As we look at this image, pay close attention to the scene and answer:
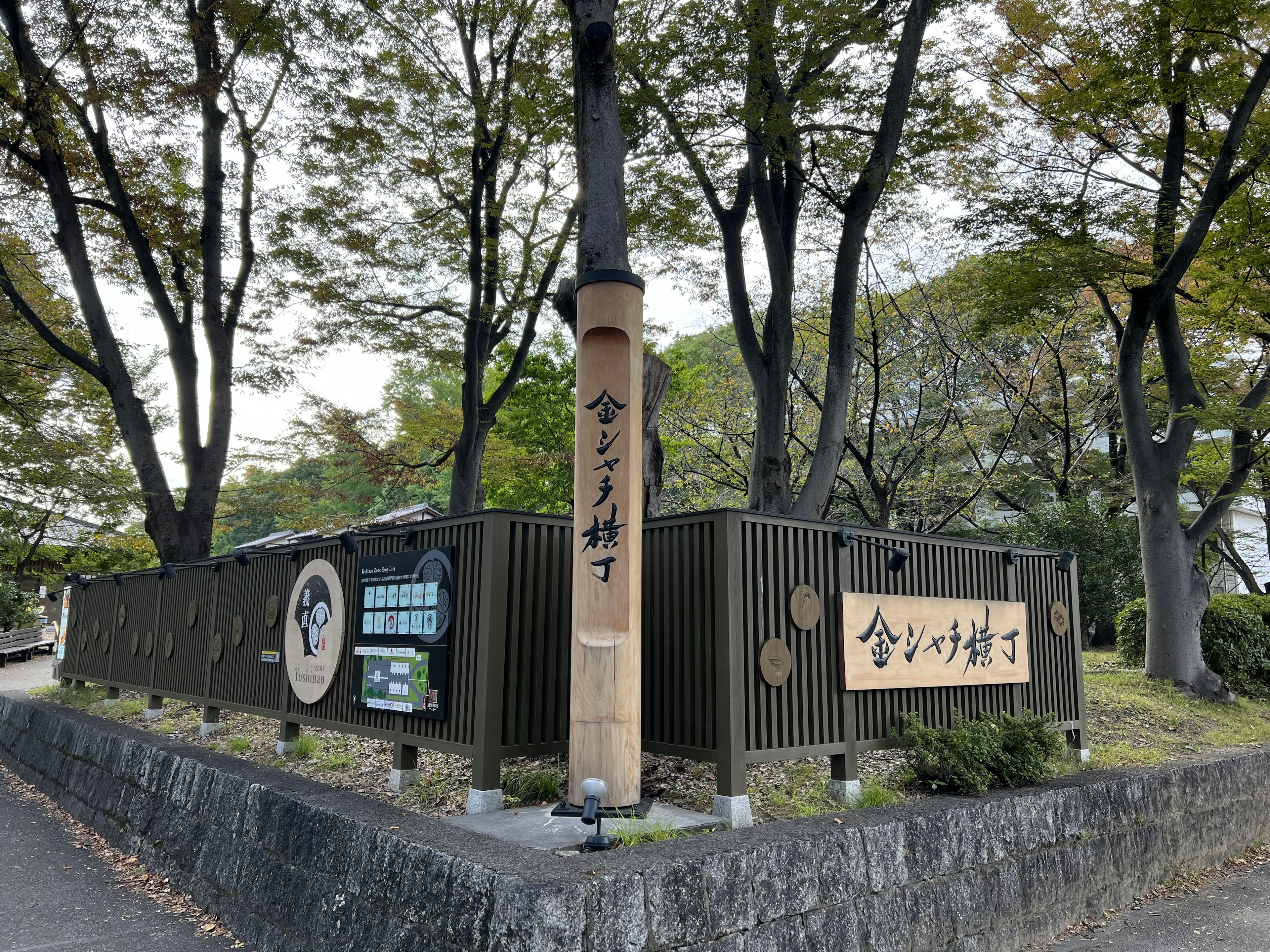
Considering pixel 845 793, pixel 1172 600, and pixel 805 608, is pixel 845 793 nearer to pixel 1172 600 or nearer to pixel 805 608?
pixel 805 608

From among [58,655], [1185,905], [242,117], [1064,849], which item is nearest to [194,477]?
[58,655]

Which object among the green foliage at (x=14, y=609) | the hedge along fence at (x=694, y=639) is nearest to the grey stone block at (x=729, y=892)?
the hedge along fence at (x=694, y=639)

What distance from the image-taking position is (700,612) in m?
4.90

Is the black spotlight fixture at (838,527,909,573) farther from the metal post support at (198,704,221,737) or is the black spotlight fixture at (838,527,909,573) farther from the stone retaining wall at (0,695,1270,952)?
Answer: the metal post support at (198,704,221,737)

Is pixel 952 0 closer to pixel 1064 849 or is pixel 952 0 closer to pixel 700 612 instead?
pixel 700 612

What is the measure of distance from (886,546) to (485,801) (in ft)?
10.3

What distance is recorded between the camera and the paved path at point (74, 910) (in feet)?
15.8

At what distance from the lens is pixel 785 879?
385cm

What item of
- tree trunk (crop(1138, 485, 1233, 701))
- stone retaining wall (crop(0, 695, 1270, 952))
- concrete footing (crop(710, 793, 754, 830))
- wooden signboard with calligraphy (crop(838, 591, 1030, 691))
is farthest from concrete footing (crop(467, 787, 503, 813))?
tree trunk (crop(1138, 485, 1233, 701))

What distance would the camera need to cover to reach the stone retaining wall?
11.1ft

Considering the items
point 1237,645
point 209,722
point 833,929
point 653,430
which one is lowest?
point 833,929

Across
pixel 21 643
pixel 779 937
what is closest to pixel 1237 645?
pixel 779 937

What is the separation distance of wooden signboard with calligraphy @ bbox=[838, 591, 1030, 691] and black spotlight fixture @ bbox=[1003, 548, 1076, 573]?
0.36 metres

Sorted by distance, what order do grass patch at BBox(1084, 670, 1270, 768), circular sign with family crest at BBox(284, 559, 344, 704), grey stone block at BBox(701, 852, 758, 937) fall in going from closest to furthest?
grey stone block at BBox(701, 852, 758, 937), circular sign with family crest at BBox(284, 559, 344, 704), grass patch at BBox(1084, 670, 1270, 768)
